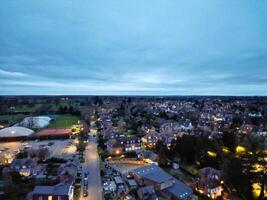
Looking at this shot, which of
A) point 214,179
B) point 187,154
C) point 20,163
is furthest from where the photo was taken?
point 187,154

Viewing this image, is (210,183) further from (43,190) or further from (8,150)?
(8,150)

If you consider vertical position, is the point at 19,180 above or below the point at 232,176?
below

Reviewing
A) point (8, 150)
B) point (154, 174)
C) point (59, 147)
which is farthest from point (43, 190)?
point (8, 150)

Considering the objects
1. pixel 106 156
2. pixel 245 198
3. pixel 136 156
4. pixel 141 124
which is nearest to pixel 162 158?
pixel 136 156

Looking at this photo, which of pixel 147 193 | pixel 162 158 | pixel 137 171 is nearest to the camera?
pixel 147 193

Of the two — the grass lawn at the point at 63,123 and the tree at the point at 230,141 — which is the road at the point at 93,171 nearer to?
the tree at the point at 230,141

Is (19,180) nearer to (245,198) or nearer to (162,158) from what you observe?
(162,158)
